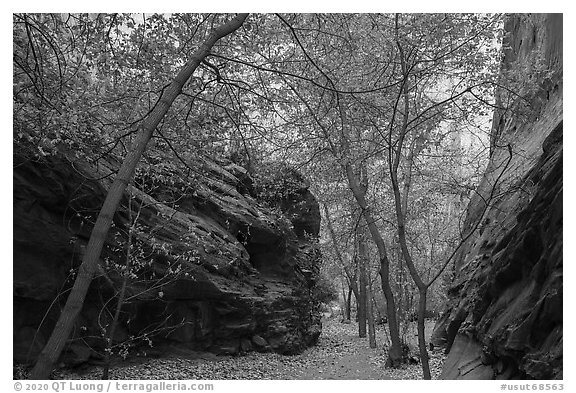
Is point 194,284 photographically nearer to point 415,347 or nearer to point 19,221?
point 19,221

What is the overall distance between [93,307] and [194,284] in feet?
6.88

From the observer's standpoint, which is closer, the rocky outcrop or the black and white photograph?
the rocky outcrop

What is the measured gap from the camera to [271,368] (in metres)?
9.98

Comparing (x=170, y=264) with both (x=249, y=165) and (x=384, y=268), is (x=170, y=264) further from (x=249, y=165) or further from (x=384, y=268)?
(x=384, y=268)

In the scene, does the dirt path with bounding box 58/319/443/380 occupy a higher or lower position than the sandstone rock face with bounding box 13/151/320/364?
lower

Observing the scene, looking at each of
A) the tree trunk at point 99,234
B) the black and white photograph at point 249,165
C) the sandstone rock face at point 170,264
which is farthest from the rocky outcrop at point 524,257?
the sandstone rock face at point 170,264

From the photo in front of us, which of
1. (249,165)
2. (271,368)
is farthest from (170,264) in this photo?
(271,368)

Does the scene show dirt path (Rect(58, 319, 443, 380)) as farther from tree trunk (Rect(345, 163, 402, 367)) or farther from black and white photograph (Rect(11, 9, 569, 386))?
tree trunk (Rect(345, 163, 402, 367))

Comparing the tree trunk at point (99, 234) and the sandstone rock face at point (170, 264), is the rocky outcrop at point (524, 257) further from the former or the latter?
the sandstone rock face at point (170, 264)

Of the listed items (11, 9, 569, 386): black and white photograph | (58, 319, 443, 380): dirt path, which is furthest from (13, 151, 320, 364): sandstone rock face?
(58, 319, 443, 380): dirt path

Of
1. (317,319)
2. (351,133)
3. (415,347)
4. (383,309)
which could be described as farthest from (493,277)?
(383,309)

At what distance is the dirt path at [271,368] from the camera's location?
7.88 m

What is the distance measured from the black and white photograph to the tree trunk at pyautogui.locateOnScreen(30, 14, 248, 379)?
16mm

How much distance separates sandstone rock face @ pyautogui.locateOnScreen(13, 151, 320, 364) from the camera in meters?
6.86
